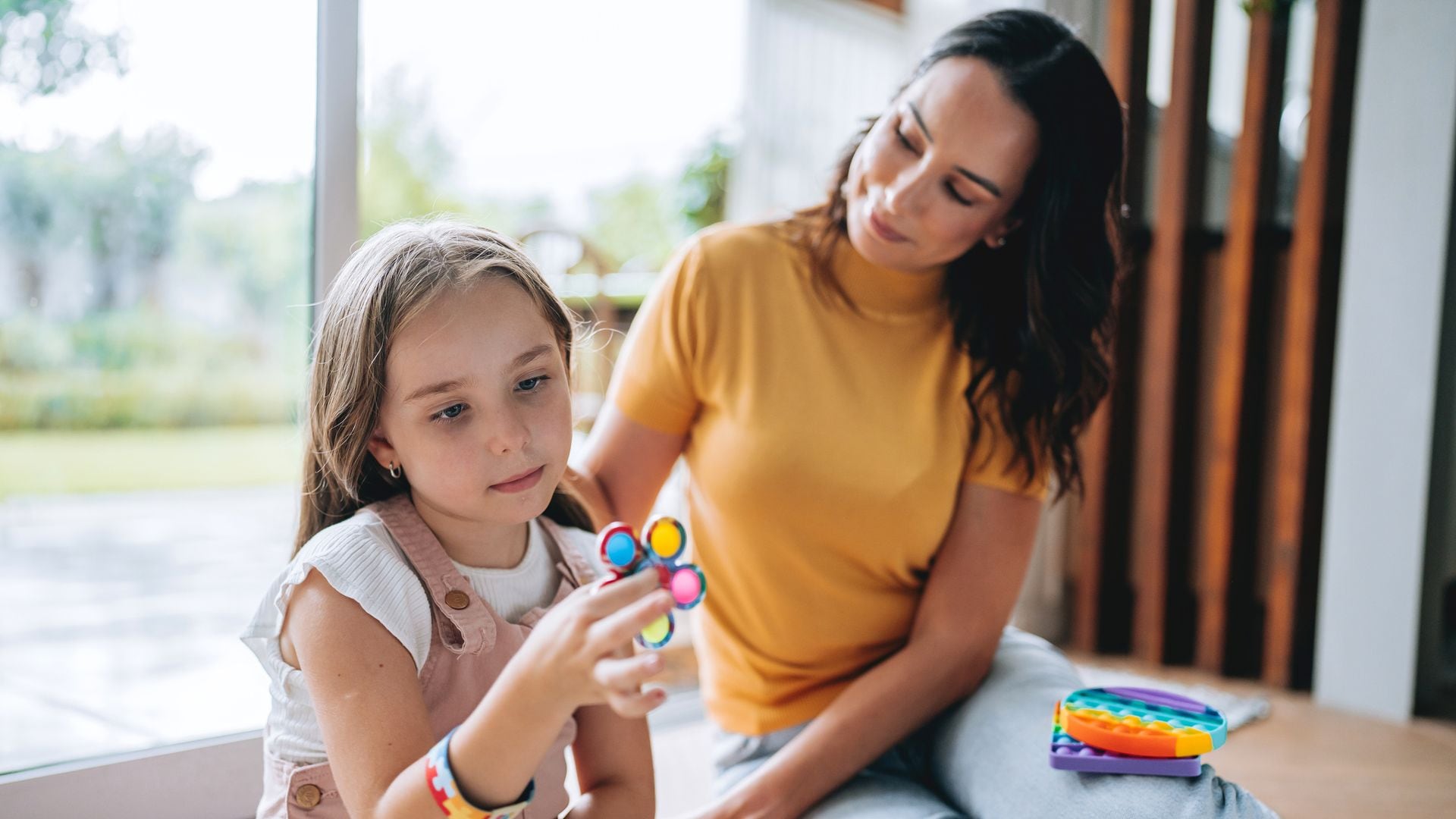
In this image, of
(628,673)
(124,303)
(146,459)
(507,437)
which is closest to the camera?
(628,673)

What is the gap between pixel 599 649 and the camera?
68 cm

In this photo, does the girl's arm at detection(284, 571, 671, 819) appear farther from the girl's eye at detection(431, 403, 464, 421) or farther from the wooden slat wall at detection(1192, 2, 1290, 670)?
the wooden slat wall at detection(1192, 2, 1290, 670)

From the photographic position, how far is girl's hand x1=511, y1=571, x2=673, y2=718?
0.67 metres

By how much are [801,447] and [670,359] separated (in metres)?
0.20

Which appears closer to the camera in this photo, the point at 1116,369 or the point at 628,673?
the point at 628,673

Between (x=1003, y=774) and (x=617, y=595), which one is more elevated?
(x=617, y=595)

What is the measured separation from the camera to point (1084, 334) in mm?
1374

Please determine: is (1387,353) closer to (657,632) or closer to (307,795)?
(657,632)

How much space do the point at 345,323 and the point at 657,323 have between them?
50cm

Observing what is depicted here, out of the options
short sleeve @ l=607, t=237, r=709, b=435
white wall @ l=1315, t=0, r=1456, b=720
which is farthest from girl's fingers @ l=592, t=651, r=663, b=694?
white wall @ l=1315, t=0, r=1456, b=720

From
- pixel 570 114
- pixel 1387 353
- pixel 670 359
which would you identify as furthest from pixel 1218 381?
pixel 570 114

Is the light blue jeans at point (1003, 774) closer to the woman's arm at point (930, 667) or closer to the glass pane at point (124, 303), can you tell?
the woman's arm at point (930, 667)

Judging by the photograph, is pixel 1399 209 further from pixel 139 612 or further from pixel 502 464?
pixel 139 612

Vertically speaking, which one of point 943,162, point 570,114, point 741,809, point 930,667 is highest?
point 570,114
